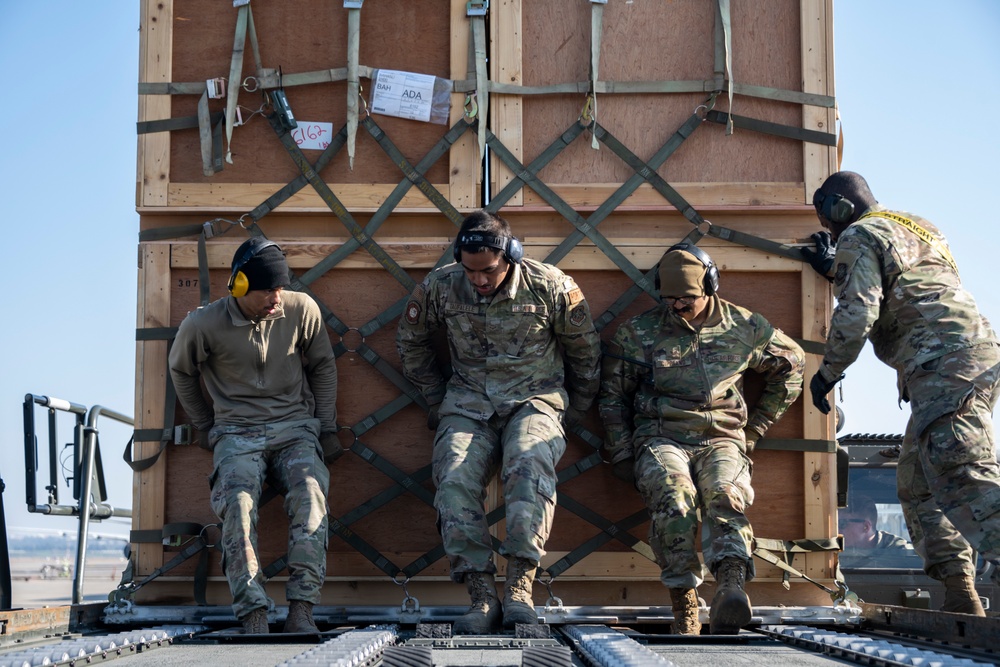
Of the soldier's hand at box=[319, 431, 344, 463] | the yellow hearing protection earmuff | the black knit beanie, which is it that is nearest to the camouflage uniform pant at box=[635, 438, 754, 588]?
the soldier's hand at box=[319, 431, 344, 463]

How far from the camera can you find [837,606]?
222 inches

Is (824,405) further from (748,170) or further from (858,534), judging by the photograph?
(858,534)

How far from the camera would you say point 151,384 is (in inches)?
241

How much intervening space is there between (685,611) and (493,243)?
1.92 metres

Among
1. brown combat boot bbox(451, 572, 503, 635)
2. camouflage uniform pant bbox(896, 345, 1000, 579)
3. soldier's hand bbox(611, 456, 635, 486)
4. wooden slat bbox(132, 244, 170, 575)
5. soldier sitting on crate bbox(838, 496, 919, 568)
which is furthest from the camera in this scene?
soldier sitting on crate bbox(838, 496, 919, 568)

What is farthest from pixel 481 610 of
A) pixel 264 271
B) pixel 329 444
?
pixel 264 271

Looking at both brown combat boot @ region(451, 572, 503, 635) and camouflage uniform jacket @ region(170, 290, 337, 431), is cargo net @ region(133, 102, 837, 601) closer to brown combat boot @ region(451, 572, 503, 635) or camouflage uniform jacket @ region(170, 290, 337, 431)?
camouflage uniform jacket @ region(170, 290, 337, 431)

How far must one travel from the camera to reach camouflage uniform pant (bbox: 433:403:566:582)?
5.07m

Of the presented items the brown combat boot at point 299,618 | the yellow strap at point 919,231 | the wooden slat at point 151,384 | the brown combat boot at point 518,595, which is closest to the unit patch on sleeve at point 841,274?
the yellow strap at point 919,231

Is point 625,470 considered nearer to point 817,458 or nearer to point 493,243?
point 817,458

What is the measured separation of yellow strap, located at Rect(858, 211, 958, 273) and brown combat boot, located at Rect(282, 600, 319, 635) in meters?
3.18

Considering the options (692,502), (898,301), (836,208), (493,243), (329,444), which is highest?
(836,208)

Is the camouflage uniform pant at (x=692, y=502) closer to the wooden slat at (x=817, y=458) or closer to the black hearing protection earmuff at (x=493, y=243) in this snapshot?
the wooden slat at (x=817, y=458)

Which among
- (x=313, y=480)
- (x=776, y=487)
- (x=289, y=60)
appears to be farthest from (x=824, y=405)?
(x=289, y=60)
